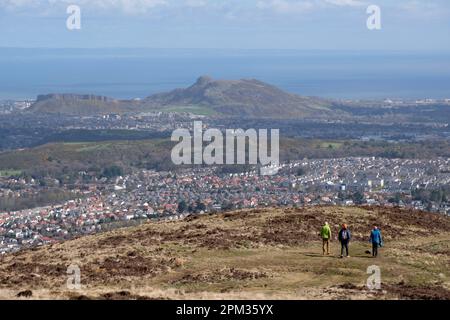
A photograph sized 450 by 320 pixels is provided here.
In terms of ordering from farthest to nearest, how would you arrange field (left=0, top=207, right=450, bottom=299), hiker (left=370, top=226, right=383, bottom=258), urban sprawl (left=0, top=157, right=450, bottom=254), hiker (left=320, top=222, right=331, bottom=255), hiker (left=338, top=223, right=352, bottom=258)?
urban sprawl (left=0, top=157, right=450, bottom=254) → hiker (left=320, top=222, right=331, bottom=255) → hiker (left=370, top=226, right=383, bottom=258) → hiker (left=338, top=223, right=352, bottom=258) → field (left=0, top=207, right=450, bottom=299)

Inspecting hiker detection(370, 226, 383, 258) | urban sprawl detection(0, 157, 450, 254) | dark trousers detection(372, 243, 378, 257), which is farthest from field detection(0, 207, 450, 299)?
urban sprawl detection(0, 157, 450, 254)

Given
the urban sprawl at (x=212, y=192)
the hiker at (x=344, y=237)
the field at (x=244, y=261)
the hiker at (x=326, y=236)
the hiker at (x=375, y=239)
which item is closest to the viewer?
the field at (x=244, y=261)

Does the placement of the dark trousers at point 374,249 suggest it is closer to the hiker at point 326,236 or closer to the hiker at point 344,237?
the hiker at point 344,237

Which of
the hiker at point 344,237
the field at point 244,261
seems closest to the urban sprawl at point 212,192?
the field at point 244,261

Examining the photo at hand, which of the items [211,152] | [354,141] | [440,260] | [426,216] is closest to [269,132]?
[354,141]

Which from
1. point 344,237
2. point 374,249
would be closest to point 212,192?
point 374,249

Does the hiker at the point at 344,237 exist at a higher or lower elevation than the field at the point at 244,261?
higher

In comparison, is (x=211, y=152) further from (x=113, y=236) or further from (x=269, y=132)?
(x=113, y=236)

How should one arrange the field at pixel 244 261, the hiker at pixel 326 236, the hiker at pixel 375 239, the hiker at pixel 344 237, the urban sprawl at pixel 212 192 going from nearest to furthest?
1. the field at pixel 244 261
2. the hiker at pixel 344 237
3. the hiker at pixel 375 239
4. the hiker at pixel 326 236
5. the urban sprawl at pixel 212 192

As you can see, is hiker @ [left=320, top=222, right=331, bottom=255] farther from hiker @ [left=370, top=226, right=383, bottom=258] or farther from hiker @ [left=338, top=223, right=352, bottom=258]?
hiker @ [left=370, top=226, right=383, bottom=258]
